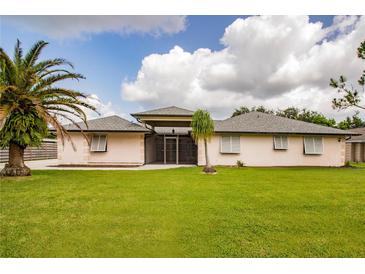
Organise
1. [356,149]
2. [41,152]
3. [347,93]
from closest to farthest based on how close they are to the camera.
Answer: [347,93]
[41,152]
[356,149]

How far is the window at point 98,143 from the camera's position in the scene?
17.2 m

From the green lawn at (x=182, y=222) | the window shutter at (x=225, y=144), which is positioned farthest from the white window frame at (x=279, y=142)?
the green lawn at (x=182, y=222)

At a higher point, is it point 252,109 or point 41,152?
point 252,109

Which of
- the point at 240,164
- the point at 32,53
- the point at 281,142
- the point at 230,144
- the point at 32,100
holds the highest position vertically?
the point at 32,53

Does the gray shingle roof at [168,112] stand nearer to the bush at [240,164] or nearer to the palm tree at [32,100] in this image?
the bush at [240,164]

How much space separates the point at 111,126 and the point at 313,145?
52.8 ft

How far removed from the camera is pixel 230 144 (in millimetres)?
17062

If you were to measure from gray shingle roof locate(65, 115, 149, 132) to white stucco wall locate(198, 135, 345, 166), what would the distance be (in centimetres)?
534

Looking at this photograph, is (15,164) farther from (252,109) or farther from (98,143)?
(252,109)

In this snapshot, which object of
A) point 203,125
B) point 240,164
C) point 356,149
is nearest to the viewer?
point 203,125

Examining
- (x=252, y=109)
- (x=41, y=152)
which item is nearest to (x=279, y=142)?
(x=41, y=152)

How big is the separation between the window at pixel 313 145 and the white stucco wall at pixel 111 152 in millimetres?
12975
